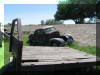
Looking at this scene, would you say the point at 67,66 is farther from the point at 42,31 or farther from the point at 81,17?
the point at 81,17

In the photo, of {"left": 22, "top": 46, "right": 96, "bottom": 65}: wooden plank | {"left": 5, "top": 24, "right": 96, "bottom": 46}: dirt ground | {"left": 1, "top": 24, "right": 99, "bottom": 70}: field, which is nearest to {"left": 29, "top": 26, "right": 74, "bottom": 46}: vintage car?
{"left": 1, "top": 24, "right": 99, "bottom": 70}: field

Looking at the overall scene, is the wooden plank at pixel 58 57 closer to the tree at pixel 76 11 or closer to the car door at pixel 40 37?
the car door at pixel 40 37

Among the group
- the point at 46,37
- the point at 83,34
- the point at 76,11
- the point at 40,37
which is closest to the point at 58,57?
the point at 46,37

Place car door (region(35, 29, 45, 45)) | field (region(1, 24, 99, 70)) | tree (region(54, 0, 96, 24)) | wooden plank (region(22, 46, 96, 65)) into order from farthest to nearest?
tree (region(54, 0, 96, 24)) < car door (region(35, 29, 45, 45)) < field (region(1, 24, 99, 70)) < wooden plank (region(22, 46, 96, 65))

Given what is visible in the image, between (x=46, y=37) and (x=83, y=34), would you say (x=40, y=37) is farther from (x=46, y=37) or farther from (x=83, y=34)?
(x=83, y=34)

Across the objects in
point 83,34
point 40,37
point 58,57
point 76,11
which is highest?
point 76,11

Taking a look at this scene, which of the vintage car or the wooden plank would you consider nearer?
the wooden plank

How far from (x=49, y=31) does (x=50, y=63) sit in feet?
35.9

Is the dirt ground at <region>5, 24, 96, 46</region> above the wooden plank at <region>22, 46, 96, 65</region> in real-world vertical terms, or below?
above

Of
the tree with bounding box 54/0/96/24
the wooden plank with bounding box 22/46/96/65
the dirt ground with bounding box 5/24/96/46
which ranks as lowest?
the wooden plank with bounding box 22/46/96/65

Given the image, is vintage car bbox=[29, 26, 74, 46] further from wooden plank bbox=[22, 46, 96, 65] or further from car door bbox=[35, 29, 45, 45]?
wooden plank bbox=[22, 46, 96, 65]

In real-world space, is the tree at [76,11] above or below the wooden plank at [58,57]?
above

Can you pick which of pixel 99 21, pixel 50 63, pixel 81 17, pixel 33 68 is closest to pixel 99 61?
pixel 50 63

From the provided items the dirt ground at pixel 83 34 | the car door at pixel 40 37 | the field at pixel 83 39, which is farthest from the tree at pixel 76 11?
the car door at pixel 40 37
